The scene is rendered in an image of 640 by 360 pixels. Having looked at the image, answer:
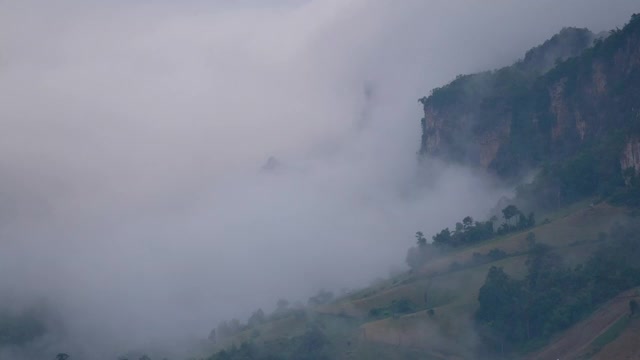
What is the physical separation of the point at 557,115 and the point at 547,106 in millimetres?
2585

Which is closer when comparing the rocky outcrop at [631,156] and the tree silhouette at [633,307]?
the tree silhouette at [633,307]

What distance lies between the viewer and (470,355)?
122812 mm

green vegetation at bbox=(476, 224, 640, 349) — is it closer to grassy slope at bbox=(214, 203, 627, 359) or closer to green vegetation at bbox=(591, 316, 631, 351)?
grassy slope at bbox=(214, 203, 627, 359)

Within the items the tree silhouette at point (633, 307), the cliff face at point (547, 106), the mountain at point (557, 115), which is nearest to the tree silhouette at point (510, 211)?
the mountain at point (557, 115)

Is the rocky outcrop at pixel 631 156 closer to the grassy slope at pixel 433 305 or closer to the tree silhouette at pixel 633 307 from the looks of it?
the grassy slope at pixel 433 305

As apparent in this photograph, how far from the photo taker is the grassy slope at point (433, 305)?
126m

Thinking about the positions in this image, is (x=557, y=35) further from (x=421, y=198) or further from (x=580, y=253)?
(x=580, y=253)

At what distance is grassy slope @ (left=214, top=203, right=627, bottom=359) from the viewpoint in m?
126

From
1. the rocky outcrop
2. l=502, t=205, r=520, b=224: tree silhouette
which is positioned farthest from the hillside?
l=502, t=205, r=520, b=224: tree silhouette

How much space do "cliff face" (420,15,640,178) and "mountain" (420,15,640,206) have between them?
0.50 feet

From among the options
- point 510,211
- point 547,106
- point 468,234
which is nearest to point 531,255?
point 510,211

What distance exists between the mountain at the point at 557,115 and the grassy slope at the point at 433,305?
772 cm

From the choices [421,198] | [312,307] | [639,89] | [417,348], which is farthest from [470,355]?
[421,198]

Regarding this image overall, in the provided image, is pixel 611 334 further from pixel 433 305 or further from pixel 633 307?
pixel 433 305
